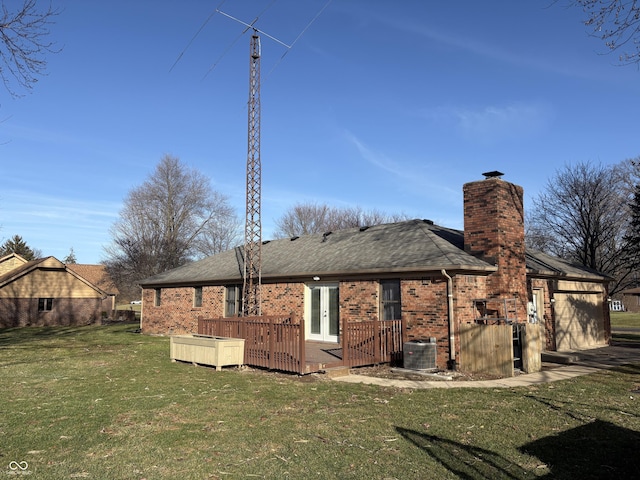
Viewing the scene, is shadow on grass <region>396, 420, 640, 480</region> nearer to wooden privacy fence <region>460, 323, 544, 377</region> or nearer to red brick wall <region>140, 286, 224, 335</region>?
wooden privacy fence <region>460, 323, 544, 377</region>

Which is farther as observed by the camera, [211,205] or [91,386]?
[211,205]

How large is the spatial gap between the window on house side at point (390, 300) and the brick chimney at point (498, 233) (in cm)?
259

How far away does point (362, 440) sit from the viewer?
6.05 metres

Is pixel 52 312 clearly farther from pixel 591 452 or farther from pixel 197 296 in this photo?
pixel 591 452

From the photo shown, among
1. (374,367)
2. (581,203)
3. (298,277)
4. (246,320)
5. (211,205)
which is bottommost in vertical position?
(374,367)

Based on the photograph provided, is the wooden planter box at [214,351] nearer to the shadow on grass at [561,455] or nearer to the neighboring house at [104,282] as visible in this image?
the shadow on grass at [561,455]

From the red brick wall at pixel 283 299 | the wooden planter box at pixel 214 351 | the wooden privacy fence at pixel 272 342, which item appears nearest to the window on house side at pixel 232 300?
the red brick wall at pixel 283 299

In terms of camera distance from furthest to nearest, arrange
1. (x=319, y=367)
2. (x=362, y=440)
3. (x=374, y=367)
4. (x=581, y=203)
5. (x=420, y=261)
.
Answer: (x=581, y=203) → (x=420, y=261) → (x=374, y=367) → (x=319, y=367) → (x=362, y=440)

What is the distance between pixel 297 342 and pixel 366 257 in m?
5.37

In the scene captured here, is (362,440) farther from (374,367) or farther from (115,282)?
(115,282)

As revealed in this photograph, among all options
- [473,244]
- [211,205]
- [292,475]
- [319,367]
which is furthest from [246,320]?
[211,205]

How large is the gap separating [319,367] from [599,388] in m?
5.99

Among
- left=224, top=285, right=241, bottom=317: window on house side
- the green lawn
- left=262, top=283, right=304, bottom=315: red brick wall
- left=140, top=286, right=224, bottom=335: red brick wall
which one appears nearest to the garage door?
the green lawn

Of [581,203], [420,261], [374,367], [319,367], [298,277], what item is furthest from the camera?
[581,203]
